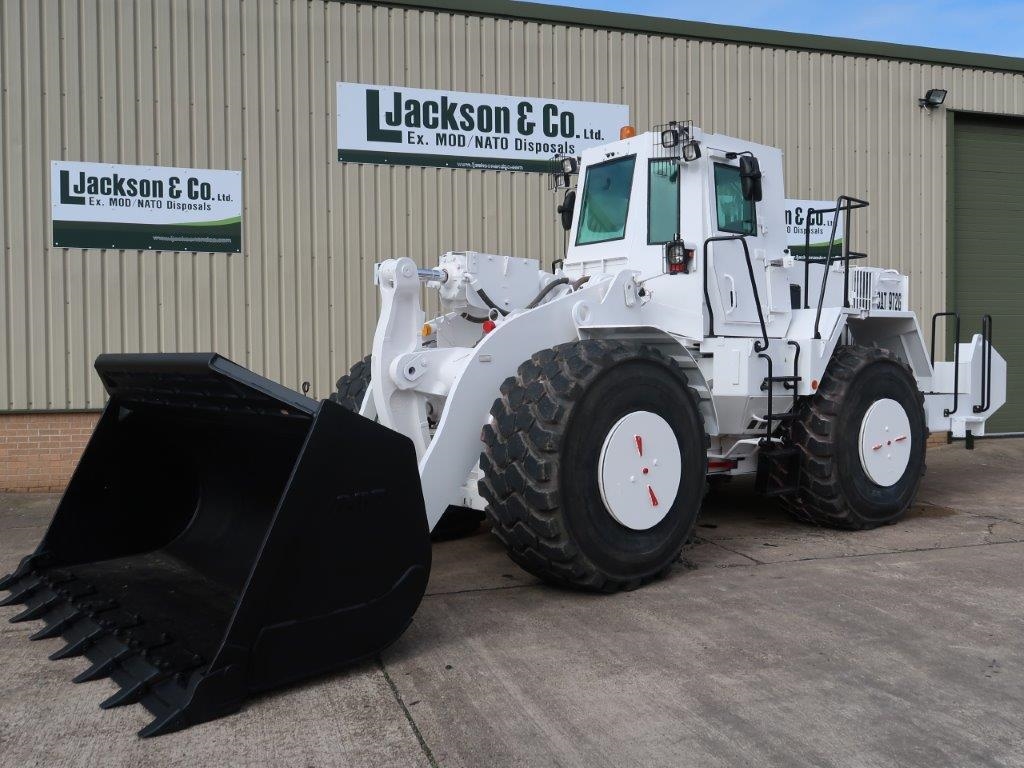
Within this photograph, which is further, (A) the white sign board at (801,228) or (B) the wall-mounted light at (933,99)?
(B) the wall-mounted light at (933,99)

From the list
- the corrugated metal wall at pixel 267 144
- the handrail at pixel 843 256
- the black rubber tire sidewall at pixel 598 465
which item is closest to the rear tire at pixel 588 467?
the black rubber tire sidewall at pixel 598 465

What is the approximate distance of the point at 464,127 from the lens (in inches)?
390

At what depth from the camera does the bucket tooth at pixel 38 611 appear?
13.8 feet

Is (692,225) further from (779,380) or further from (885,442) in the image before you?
(885,442)

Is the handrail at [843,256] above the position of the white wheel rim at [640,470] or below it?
above

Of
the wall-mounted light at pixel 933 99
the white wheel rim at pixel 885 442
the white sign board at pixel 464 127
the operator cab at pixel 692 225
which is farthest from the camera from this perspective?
the wall-mounted light at pixel 933 99

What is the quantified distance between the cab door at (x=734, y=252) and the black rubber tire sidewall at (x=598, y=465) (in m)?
1.13

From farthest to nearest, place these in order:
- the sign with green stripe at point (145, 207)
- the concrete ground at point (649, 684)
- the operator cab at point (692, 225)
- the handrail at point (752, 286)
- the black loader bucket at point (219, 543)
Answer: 1. the sign with green stripe at point (145, 207)
2. the operator cab at point (692, 225)
3. the handrail at point (752, 286)
4. the black loader bucket at point (219, 543)
5. the concrete ground at point (649, 684)

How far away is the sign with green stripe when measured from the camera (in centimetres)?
876

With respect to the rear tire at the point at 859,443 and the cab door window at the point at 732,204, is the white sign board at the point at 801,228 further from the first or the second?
the cab door window at the point at 732,204

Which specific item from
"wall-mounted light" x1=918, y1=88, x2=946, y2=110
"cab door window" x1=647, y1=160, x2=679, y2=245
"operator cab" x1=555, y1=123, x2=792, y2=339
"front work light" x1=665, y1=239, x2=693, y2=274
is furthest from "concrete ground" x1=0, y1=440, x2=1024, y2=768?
"wall-mounted light" x1=918, y1=88, x2=946, y2=110

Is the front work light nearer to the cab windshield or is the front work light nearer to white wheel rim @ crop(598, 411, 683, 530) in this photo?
the cab windshield

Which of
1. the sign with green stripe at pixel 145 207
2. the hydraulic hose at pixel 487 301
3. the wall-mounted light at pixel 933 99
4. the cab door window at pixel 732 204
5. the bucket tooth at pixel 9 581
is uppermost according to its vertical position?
the wall-mounted light at pixel 933 99

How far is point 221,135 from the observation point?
9.18 metres
